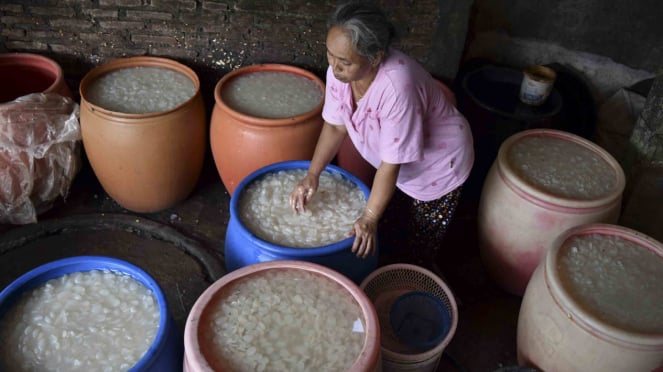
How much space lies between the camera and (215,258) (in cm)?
340

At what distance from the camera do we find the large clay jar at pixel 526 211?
2.70m

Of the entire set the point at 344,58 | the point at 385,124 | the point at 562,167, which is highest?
the point at 344,58

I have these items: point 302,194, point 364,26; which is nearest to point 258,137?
point 302,194

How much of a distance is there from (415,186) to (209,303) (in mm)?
1288

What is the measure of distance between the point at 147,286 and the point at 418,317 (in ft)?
4.41

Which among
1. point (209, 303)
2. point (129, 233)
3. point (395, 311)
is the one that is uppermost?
point (209, 303)

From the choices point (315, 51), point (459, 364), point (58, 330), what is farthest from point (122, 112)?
point (459, 364)

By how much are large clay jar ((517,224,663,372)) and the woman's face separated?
3.91 ft

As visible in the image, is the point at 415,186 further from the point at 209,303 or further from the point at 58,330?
the point at 58,330

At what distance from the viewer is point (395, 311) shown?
2.63 metres

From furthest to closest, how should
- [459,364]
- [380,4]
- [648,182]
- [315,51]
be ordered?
[315,51], [380,4], [648,182], [459,364]

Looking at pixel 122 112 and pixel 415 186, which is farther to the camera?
pixel 122 112

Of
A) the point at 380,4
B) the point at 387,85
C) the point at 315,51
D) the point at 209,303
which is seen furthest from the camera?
the point at 315,51

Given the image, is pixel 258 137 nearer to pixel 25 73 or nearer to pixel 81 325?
pixel 81 325
